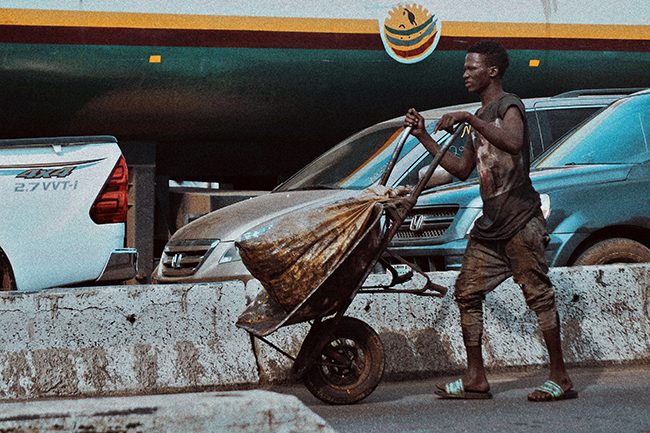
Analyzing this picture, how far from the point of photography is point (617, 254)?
234 inches

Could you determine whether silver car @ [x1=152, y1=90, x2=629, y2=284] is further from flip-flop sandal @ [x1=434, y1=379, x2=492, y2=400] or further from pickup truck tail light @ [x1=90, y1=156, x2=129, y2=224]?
flip-flop sandal @ [x1=434, y1=379, x2=492, y2=400]

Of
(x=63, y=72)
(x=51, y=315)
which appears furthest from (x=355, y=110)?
(x=51, y=315)

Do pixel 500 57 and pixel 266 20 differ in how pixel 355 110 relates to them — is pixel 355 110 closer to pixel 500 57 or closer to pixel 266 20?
pixel 266 20

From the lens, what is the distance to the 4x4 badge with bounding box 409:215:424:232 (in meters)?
6.16

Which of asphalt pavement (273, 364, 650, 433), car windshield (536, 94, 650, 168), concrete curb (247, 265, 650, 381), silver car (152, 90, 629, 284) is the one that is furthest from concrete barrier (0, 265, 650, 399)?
car windshield (536, 94, 650, 168)

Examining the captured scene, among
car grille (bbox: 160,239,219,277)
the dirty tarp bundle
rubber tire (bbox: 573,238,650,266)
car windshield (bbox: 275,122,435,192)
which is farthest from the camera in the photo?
car windshield (bbox: 275,122,435,192)

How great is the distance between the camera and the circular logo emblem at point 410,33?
1038 centimetres

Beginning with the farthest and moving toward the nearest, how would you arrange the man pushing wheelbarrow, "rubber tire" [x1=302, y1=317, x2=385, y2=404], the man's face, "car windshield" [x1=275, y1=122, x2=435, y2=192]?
1. "car windshield" [x1=275, y1=122, x2=435, y2=192]
2. the man's face
3. the man pushing wheelbarrow
4. "rubber tire" [x1=302, y1=317, x2=385, y2=404]

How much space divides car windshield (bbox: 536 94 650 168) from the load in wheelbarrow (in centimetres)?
270

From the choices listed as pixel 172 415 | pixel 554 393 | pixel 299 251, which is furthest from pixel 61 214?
pixel 554 393

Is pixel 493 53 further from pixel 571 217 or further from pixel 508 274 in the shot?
pixel 571 217

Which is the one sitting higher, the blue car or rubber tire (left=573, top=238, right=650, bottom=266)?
the blue car

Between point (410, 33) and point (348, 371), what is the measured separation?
7.34 meters

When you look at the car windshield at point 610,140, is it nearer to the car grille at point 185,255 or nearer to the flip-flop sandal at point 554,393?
the flip-flop sandal at point 554,393
